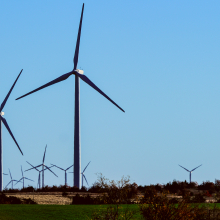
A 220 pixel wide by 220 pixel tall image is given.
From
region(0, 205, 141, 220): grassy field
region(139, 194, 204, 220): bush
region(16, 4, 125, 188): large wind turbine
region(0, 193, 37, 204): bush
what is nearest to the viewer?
region(139, 194, 204, 220): bush

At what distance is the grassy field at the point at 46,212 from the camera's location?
38094 millimetres

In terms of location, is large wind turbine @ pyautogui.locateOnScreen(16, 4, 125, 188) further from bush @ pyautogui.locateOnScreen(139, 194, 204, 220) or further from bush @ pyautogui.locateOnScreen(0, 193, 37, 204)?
bush @ pyautogui.locateOnScreen(139, 194, 204, 220)

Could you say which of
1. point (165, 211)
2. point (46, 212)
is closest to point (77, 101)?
point (46, 212)

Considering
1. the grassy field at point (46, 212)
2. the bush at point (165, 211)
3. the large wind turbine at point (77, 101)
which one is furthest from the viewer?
the large wind turbine at point (77, 101)

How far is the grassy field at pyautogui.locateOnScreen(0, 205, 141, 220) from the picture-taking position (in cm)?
3809

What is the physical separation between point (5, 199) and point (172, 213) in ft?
83.0

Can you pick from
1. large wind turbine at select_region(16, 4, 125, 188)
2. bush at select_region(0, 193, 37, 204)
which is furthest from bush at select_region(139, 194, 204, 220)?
large wind turbine at select_region(16, 4, 125, 188)

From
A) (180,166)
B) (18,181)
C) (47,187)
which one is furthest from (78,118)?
(18,181)

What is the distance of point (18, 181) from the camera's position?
109938 mm

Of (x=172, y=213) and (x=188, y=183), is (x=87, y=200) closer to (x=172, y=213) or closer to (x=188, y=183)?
(x=172, y=213)

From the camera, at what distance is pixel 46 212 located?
40.2 m

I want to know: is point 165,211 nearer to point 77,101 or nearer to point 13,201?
point 13,201

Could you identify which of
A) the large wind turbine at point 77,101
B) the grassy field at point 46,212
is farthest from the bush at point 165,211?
the large wind turbine at point 77,101

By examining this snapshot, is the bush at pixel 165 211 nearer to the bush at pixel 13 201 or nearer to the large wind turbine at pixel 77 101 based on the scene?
the bush at pixel 13 201
